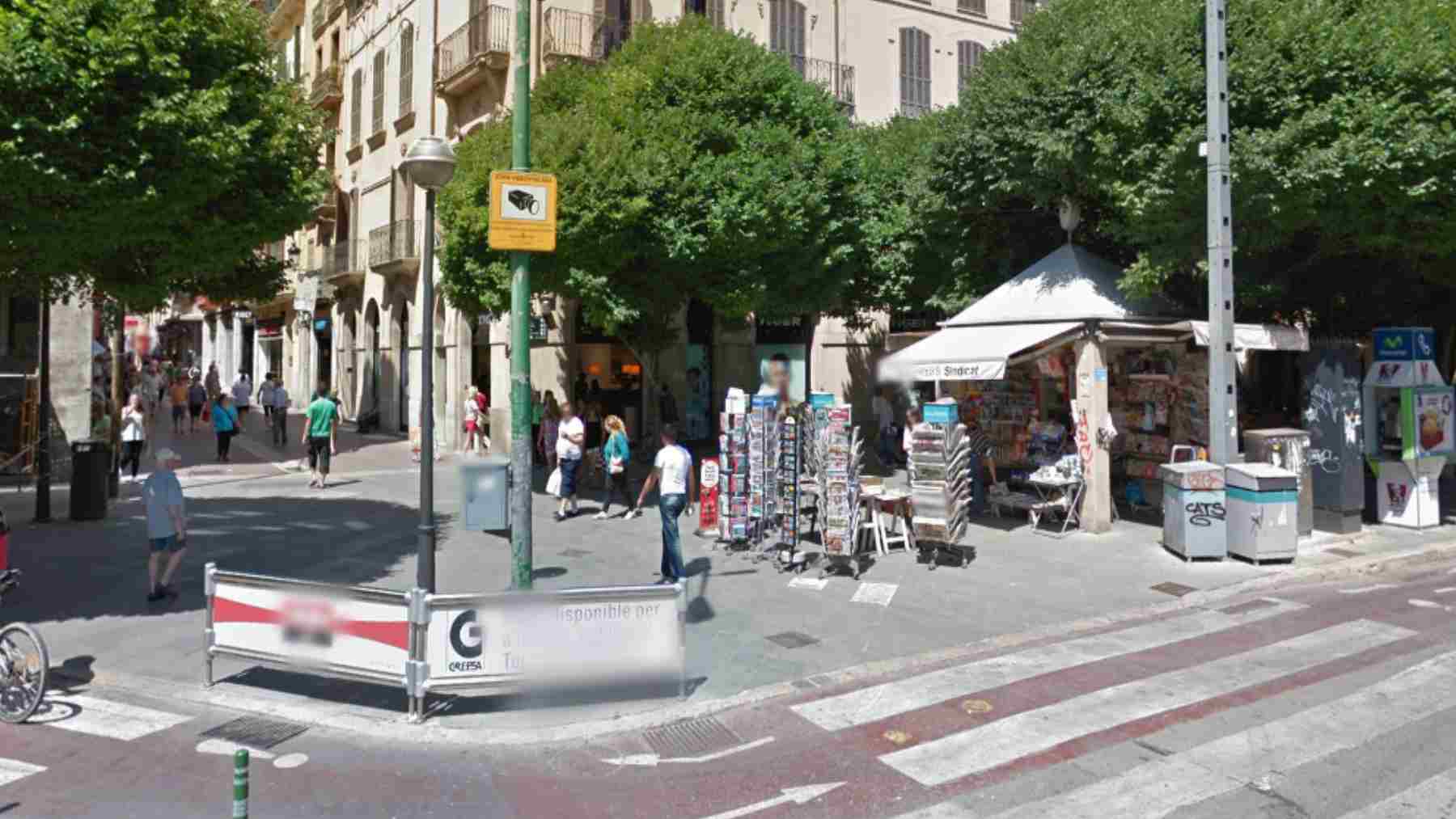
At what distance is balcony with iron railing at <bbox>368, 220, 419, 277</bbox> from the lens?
1067 inches

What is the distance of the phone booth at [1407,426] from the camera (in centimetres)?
1370

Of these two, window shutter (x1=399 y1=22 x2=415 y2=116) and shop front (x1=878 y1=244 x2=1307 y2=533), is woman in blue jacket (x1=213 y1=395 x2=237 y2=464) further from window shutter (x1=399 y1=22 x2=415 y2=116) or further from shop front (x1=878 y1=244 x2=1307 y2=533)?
shop front (x1=878 y1=244 x2=1307 y2=533)

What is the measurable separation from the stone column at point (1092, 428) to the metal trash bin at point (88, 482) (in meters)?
14.4

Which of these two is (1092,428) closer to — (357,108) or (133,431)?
(133,431)

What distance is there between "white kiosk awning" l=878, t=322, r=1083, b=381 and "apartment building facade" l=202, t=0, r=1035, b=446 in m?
8.19

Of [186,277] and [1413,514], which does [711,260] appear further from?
[1413,514]

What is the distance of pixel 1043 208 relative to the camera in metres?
15.8

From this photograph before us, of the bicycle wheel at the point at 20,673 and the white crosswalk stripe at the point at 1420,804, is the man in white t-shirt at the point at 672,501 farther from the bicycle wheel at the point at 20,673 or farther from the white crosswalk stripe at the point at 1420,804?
the white crosswalk stripe at the point at 1420,804

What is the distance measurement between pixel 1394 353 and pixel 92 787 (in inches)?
641

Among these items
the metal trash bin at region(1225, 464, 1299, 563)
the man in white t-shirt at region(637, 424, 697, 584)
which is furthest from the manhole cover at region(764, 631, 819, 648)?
the metal trash bin at region(1225, 464, 1299, 563)

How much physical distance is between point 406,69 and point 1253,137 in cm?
2359

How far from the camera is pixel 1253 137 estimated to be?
12.1 metres

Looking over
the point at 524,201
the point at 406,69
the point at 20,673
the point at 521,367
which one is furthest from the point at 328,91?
the point at 20,673

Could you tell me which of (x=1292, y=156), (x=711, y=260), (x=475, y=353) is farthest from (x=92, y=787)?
(x=475, y=353)
